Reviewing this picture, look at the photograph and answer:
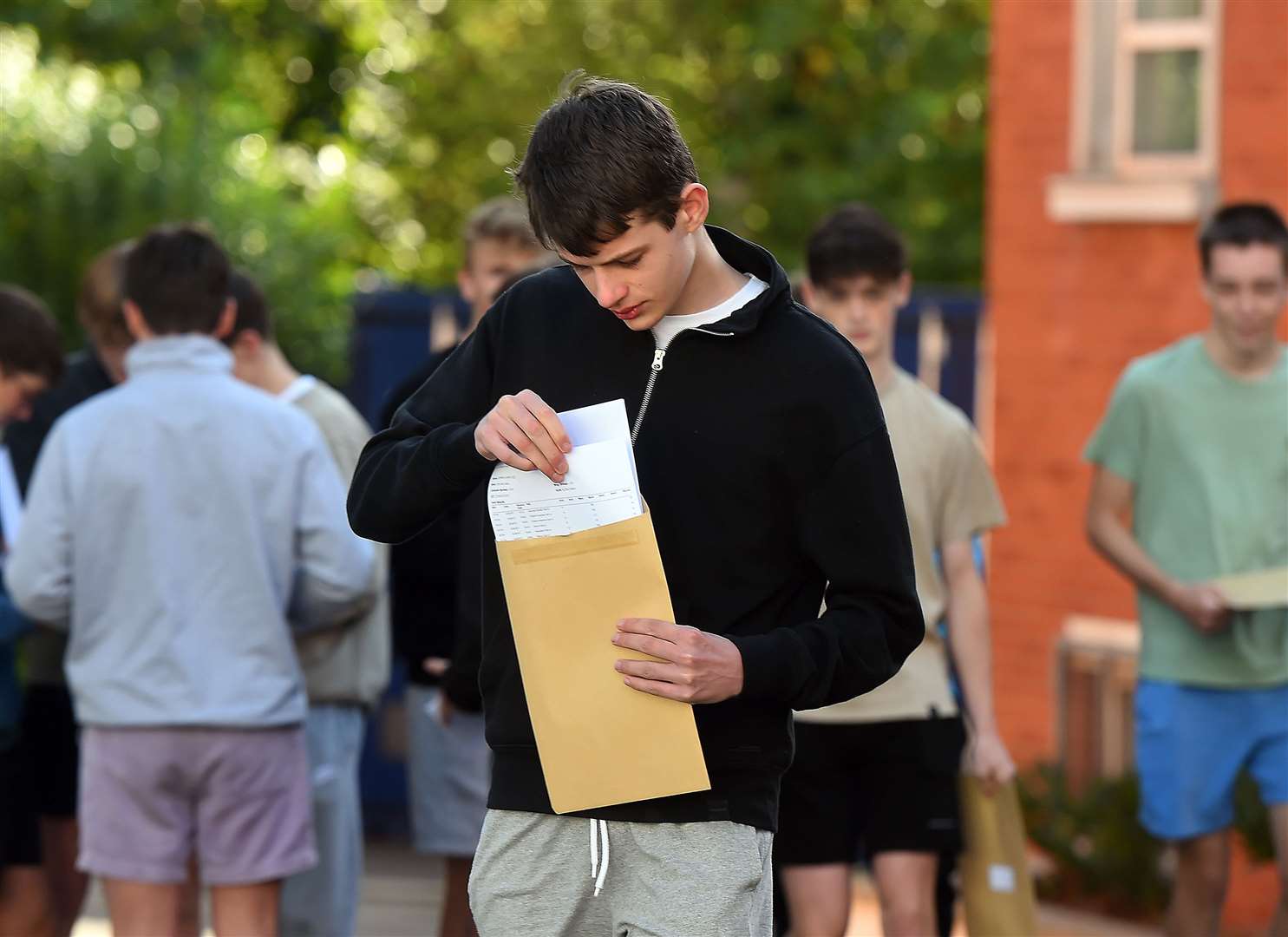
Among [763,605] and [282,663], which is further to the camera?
[282,663]

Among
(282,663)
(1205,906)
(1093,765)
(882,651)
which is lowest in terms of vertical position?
(1093,765)

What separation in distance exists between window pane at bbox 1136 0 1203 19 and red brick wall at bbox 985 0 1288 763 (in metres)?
0.30

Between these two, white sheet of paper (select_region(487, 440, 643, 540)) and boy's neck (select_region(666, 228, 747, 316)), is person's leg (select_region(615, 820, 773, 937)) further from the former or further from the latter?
boy's neck (select_region(666, 228, 747, 316))

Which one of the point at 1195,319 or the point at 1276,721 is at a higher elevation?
the point at 1195,319

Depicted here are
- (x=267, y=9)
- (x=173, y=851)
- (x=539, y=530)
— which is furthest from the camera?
(x=267, y=9)

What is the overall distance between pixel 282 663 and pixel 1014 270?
5367 millimetres

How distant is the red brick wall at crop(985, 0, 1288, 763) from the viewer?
9211 mm

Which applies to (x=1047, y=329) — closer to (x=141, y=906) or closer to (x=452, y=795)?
(x=452, y=795)

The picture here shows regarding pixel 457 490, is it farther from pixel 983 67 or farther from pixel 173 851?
pixel 983 67

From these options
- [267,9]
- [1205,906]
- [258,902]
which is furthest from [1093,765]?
[267,9]

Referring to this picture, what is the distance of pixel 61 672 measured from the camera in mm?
5781

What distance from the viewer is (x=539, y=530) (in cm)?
315

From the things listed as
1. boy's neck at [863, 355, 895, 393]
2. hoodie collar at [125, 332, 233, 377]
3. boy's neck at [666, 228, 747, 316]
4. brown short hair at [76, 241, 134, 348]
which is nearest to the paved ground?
brown short hair at [76, 241, 134, 348]

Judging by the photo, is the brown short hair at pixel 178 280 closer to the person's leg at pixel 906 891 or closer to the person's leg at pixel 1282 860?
the person's leg at pixel 906 891
